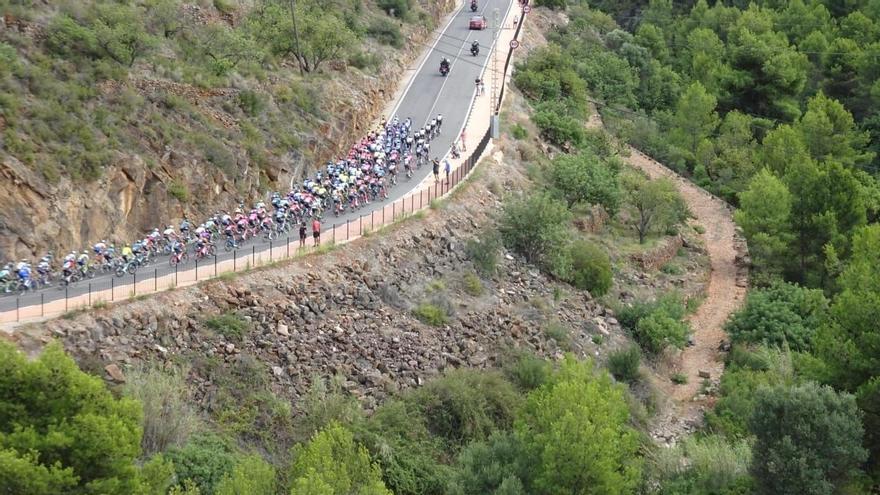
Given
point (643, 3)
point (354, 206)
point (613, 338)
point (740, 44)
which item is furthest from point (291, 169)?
point (643, 3)


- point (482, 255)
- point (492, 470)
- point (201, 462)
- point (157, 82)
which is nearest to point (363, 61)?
point (157, 82)

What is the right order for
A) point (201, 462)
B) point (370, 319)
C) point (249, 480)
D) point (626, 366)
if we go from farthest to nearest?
point (626, 366)
point (370, 319)
point (201, 462)
point (249, 480)

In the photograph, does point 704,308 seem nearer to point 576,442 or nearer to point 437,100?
point 437,100

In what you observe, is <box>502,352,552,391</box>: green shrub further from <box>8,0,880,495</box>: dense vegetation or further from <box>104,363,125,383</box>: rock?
<box>104,363,125,383</box>: rock

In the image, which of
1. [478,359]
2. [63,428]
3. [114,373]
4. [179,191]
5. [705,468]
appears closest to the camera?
[63,428]

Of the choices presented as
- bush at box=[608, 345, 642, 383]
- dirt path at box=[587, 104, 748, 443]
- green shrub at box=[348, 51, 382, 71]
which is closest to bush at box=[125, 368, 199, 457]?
dirt path at box=[587, 104, 748, 443]

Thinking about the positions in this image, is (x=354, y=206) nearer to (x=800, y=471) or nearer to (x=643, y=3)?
(x=800, y=471)
